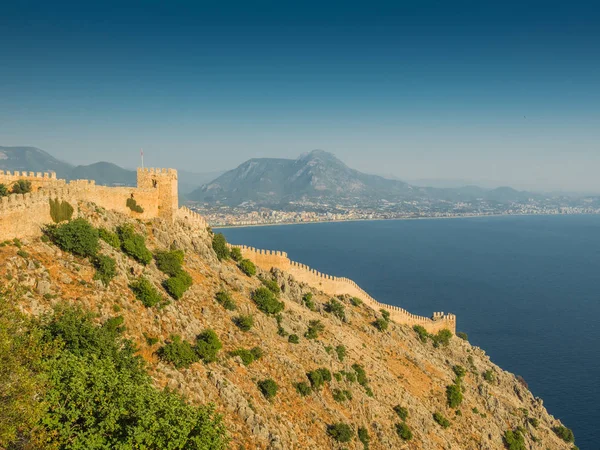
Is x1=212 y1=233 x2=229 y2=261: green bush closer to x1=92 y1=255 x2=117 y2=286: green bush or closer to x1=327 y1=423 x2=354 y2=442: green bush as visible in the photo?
x1=92 y1=255 x2=117 y2=286: green bush

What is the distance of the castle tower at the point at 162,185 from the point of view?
1661 inches

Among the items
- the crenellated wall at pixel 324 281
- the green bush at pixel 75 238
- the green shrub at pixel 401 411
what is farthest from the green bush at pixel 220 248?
the green shrub at pixel 401 411

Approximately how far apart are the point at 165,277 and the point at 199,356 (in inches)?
318

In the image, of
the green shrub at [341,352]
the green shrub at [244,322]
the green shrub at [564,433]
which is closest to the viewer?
the green shrub at [244,322]

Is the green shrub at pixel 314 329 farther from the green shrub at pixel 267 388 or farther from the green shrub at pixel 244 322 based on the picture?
the green shrub at pixel 267 388

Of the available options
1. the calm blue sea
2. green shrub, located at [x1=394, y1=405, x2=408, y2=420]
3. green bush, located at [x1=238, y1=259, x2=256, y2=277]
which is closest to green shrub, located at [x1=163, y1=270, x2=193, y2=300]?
green bush, located at [x1=238, y1=259, x2=256, y2=277]

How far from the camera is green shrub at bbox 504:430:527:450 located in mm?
46219

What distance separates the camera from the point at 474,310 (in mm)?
105625

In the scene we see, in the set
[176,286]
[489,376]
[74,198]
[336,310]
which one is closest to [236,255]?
[336,310]

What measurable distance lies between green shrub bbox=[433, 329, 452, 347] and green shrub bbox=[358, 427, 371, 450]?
27893 millimetres

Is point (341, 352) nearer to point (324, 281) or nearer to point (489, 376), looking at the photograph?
point (324, 281)

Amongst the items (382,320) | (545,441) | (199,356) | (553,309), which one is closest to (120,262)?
(199,356)

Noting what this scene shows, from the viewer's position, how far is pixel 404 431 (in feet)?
Answer: 125

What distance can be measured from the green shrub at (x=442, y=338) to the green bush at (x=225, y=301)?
3477 centimetres
